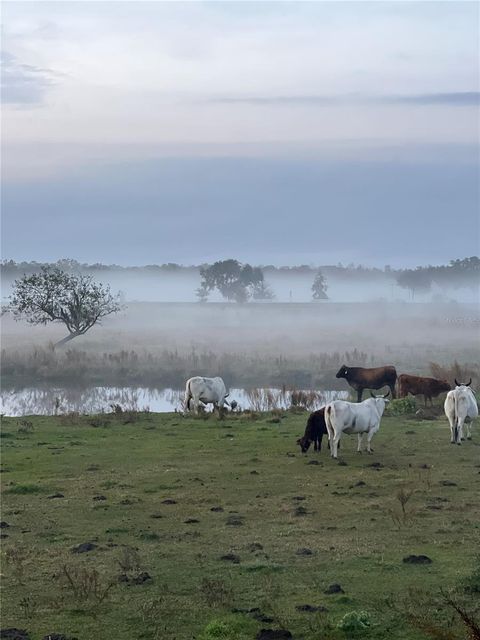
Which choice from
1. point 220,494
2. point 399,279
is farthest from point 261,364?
point 399,279

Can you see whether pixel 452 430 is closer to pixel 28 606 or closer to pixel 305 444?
pixel 305 444

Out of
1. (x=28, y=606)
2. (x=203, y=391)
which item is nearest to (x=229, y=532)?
(x=28, y=606)

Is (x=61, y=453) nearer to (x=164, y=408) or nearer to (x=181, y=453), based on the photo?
(x=181, y=453)

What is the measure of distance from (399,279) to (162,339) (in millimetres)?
109553

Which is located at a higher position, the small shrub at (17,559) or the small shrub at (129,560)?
the small shrub at (129,560)

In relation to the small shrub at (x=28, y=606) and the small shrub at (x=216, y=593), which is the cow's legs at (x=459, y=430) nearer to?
the small shrub at (x=216, y=593)

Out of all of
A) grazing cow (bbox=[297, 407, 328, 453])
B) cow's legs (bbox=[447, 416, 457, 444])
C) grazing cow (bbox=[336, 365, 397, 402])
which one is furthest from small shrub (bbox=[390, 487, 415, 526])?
grazing cow (bbox=[336, 365, 397, 402])

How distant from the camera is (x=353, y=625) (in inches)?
367

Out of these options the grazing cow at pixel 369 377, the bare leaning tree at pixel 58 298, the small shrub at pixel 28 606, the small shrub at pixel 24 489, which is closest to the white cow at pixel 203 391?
the grazing cow at pixel 369 377

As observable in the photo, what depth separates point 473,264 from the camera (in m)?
163

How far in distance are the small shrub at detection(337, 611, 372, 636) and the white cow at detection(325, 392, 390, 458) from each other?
9.39 metres

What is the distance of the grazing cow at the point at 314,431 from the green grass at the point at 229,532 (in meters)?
0.31

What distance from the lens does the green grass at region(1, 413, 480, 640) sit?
1000 cm

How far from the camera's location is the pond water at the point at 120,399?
31391mm
